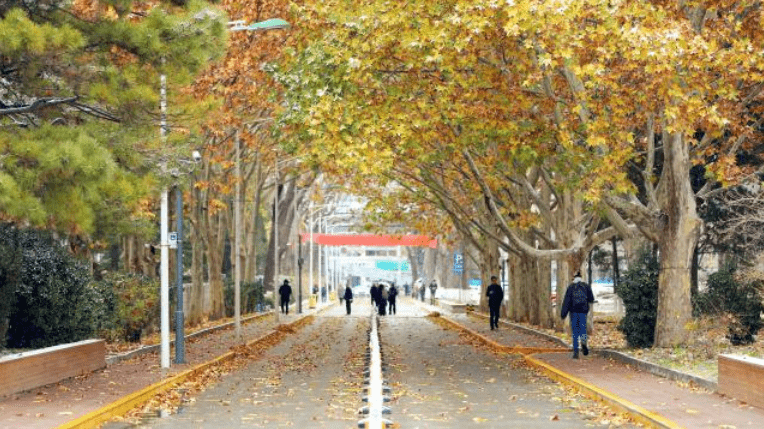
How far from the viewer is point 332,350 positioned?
1302 inches

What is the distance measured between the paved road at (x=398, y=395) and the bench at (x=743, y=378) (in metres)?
1.86

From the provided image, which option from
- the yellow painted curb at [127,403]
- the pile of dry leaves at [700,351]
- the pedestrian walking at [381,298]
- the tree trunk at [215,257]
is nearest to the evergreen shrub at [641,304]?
the pile of dry leaves at [700,351]

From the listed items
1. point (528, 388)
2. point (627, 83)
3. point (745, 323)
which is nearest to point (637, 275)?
point (745, 323)

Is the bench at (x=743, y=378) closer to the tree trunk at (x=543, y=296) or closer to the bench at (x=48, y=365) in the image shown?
the bench at (x=48, y=365)

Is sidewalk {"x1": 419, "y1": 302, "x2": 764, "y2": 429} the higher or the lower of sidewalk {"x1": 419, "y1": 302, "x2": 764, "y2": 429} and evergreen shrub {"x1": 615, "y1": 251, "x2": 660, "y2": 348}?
the lower

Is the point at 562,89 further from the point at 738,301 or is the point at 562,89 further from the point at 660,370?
the point at 660,370

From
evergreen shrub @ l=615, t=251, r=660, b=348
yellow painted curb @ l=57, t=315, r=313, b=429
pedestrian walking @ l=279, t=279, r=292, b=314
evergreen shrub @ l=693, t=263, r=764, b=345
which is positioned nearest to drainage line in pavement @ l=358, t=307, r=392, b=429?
yellow painted curb @ l=57, t=315, r=313, b=429

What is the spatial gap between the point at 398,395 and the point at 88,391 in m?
4.61

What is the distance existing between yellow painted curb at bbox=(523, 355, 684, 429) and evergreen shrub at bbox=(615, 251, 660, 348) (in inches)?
154

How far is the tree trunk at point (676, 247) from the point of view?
25906 mm

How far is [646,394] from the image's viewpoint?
1800 cm

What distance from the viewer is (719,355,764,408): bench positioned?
16062 millimetres

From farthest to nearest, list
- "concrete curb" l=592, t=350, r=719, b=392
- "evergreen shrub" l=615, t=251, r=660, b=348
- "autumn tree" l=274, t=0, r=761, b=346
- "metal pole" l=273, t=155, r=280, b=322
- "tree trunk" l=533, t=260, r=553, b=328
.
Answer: "metal pole" l=273, t=155, r=280, b=322 → "tree trunk" l=533, t=260, r=553, b=328 → "evergreen shrub" l=615, t=251, r=660, b=348 → "autumn tree" l=274, t=0, r=761, b=346 → "concrete curb" l=592, t=350, r=719, b=392

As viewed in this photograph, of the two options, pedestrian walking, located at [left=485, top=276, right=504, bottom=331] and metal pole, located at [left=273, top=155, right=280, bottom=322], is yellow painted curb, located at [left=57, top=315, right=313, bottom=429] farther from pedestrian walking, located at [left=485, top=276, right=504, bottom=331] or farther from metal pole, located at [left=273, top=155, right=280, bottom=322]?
metal pole, located at [left=273, top=155, right=280, bottom=322]
